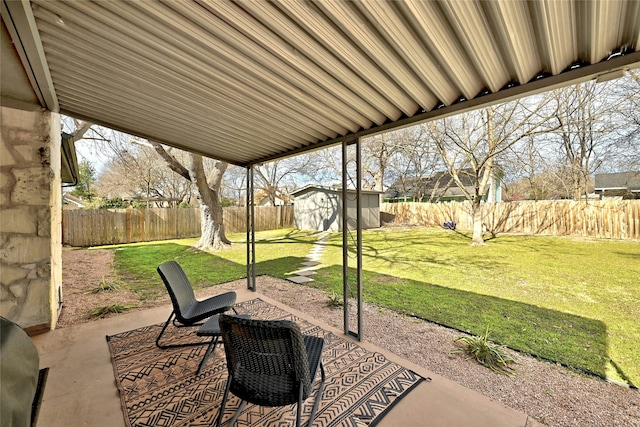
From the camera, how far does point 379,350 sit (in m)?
2.87

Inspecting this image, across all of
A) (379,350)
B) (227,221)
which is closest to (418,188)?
(227,221)

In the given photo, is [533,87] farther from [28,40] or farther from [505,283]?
[505,283]

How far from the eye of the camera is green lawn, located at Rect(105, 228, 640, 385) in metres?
3.25

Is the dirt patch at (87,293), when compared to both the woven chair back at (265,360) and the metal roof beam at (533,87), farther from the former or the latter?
the metal roof beam at (533,87)

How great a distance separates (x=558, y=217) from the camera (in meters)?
11.1

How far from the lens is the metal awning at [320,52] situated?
1.36 metres

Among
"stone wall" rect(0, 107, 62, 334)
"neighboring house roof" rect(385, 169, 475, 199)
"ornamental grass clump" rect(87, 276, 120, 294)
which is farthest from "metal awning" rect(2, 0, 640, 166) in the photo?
"neighboring house roof" rect(385, 169, 475, 199)

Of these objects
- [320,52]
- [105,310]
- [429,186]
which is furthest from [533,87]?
[429,186]

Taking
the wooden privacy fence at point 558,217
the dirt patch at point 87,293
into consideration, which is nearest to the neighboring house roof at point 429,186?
the wooden privacy fence at point 558,217

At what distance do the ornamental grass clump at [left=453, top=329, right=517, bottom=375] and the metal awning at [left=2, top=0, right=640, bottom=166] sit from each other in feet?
7.95

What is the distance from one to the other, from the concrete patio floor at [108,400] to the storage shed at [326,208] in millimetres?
11883

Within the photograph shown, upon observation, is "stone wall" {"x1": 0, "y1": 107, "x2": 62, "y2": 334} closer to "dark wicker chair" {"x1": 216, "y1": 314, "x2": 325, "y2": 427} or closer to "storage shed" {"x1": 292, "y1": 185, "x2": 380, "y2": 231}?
"dark wicker chair" {"x1": 216, "y1": 314, "x2": 325, "y2": 427}

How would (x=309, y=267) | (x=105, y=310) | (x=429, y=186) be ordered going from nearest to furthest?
1. (x=105, y=310)
2. (x=309, y=267)
3. (x=429, y=186)

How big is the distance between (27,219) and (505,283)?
7731mm
